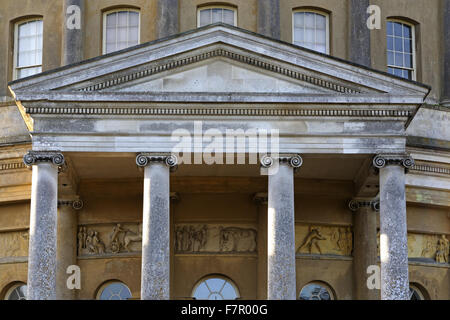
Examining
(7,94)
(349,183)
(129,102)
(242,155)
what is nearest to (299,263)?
(349,183)

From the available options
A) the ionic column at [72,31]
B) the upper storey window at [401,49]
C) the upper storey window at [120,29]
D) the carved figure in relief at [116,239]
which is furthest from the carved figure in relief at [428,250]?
the ionic column at [72,31]

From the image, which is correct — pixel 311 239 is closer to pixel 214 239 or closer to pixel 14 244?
pixel 214 239

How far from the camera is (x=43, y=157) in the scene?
3048 cm

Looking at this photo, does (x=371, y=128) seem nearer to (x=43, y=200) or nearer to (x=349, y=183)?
(x=349, y=183)

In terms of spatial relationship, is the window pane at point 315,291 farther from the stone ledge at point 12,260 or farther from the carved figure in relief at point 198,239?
the stone ledge at point 12,260

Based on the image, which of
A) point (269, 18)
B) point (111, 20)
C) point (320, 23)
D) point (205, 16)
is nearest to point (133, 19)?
point (111, 20)

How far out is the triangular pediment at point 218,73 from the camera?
30.8m

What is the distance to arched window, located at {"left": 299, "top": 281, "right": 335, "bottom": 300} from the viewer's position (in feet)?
120

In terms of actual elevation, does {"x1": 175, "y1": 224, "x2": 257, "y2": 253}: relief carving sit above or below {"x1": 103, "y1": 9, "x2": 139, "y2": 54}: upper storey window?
below

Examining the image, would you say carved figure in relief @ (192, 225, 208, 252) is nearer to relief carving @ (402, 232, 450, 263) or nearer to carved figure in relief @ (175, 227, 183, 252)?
carved figure in relief @ (175, 227, 183, 252)

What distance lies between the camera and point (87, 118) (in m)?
30.9

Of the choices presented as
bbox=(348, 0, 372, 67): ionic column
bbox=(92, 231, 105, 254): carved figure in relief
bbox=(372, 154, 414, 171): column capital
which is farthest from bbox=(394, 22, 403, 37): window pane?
bbox=(92, 231, 105, 254): carved figure in relief

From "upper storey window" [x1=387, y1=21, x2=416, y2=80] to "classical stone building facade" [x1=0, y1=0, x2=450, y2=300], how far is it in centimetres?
5

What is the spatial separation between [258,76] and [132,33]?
9.25 meters
